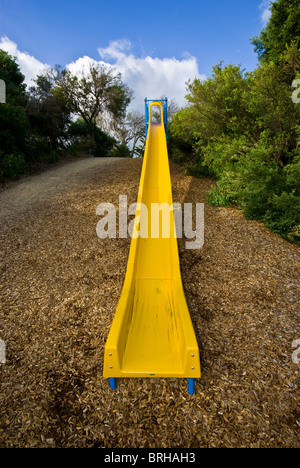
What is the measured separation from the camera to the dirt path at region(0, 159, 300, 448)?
6.52ft

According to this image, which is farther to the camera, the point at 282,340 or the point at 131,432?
the point at 282,340

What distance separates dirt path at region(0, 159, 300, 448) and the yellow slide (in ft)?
0.71

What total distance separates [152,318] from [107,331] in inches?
22.6

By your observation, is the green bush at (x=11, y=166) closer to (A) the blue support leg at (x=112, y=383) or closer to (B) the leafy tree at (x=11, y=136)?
(B) the leafy tree at (x=11, y=136)

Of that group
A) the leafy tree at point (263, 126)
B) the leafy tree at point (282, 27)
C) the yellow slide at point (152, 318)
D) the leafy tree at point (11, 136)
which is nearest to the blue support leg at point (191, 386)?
the yellow slide at point (152, 318)

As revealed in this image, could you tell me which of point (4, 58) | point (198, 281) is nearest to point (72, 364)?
point (198, 281)

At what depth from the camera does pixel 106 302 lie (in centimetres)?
336

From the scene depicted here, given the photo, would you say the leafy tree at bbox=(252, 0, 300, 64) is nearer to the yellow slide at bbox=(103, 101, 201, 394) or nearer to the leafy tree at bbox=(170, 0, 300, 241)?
the leafy tree at bbox=(170, 0, 300, 241)

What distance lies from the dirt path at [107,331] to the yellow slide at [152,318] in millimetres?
217

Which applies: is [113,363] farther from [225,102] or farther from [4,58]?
[4,58]

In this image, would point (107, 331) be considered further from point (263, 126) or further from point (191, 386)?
point (263, 126)

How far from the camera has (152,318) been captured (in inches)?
114

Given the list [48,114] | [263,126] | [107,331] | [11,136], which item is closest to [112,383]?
[107,331]

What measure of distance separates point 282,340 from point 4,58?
49.8 feet
